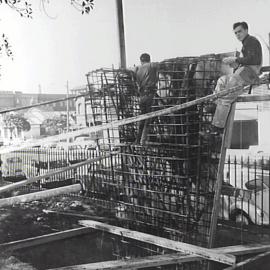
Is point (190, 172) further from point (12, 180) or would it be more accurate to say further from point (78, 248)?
point (12, 180)

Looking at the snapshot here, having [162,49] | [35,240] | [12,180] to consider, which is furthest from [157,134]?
[12,180]

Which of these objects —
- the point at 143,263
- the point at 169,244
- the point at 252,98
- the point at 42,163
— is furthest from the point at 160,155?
the point at 42,163

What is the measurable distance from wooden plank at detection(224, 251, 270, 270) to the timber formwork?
257 mm

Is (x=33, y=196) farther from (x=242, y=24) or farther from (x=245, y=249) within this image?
(x=242, y=24)

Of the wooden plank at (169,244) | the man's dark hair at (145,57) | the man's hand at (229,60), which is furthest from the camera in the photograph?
the man's dark hair at (145,57)

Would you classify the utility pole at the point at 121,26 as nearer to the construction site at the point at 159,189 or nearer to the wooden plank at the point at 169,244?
the construction site at the point at 159,189

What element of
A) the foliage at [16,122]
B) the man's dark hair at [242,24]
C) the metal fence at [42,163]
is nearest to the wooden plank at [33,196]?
the metal fence at [42,163]

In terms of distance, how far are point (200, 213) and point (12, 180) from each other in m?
2.05

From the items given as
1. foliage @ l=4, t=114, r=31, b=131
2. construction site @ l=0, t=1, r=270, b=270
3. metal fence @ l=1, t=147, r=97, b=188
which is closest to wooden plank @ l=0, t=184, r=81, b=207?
construction site @ l=0, t=1, r=270, b=270

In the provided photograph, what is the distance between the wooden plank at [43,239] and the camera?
286cm

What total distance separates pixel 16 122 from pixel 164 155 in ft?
4.23

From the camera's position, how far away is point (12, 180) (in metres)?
3.57

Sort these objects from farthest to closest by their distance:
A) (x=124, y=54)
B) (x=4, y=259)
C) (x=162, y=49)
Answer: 1. (x=4, y=259)
2. (x=124, y=54)
3. (x=162, y=49)

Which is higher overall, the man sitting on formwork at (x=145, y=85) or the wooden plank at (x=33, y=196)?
the man sitting on formwork at (x=145, y=85)
